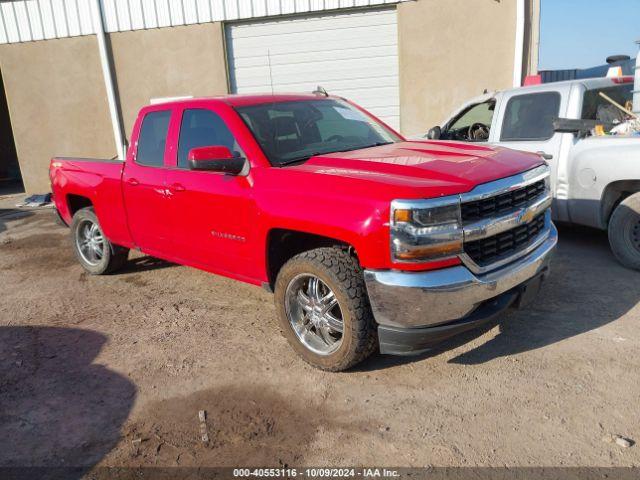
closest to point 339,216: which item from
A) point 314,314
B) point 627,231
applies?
point 314,314

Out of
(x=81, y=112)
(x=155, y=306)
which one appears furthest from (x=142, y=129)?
(x=81, y=112)

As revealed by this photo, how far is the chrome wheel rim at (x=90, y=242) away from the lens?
6.06m

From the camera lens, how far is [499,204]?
3.31m

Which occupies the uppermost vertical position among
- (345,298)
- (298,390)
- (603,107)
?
(603,107)

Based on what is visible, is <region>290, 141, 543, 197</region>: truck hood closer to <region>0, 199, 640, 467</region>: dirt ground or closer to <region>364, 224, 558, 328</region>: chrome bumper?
<region>364, 224, 558, 328</region>: chrome bumper

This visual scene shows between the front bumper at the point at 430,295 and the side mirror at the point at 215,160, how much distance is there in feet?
4.40

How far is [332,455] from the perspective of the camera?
2787 mm

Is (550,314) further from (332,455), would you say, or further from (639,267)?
(332,455)

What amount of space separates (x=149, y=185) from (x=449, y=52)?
6964mm

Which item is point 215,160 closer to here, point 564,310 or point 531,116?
point 564,310

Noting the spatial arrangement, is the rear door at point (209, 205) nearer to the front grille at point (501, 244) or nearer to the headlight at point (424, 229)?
the headlight at point (424, 229)

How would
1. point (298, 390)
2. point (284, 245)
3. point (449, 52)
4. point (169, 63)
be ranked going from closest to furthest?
1. point (298, 390)
2. point (284, 245)
3. point (449, 52)
4. point (169, 63)

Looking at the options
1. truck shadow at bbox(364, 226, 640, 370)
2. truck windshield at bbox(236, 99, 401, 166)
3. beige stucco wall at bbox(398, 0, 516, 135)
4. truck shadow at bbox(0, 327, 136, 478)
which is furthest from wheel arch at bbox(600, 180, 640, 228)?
beige stucco wall at bbox(398, 0, 516, 135)

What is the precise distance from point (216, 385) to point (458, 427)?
5.25ft
